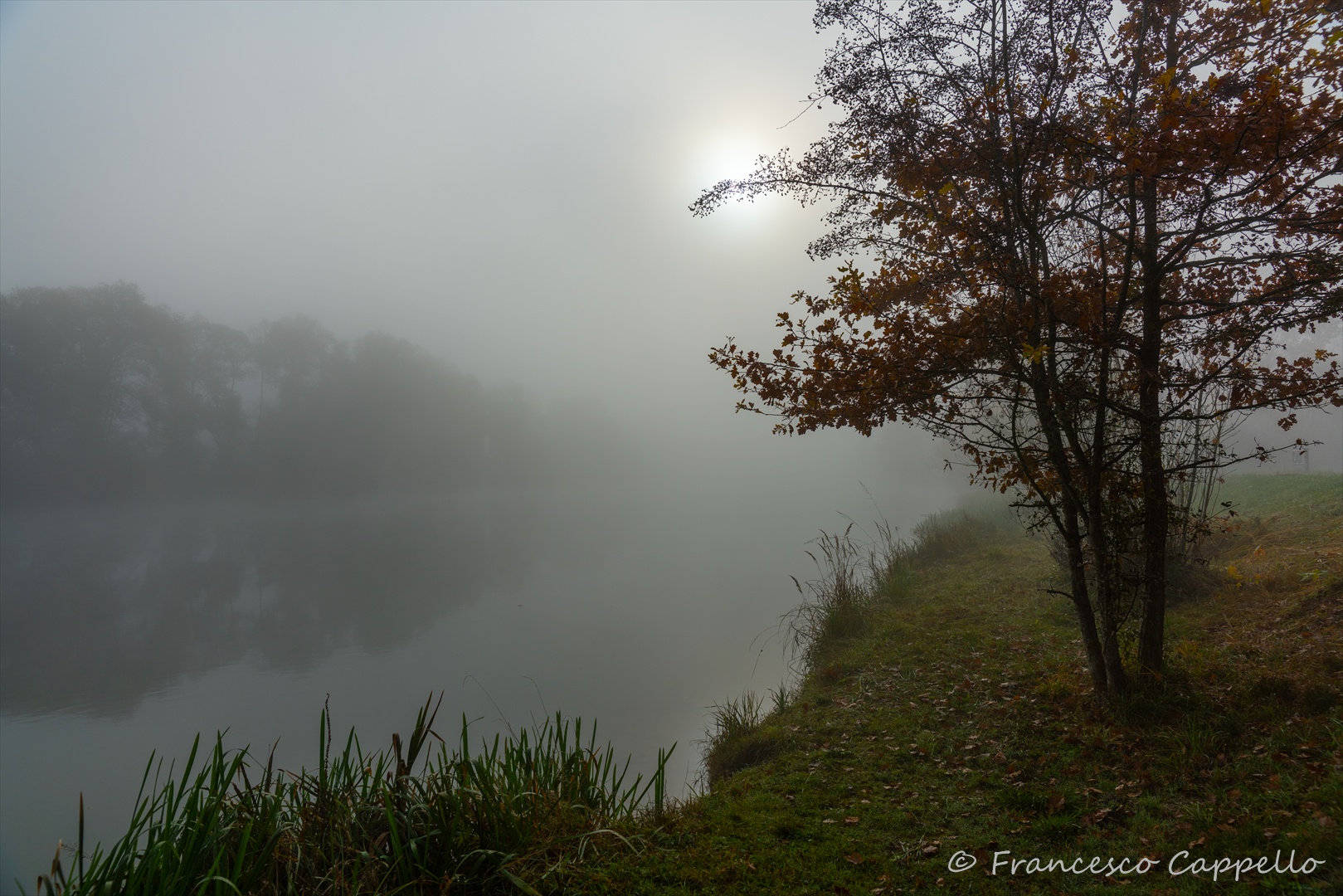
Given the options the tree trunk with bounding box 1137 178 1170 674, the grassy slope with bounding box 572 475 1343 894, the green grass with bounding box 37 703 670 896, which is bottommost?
the grassy slope with bounding box 572 475 1343 894

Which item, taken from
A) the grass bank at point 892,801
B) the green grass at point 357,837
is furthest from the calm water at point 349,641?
the green grass at point 357,837

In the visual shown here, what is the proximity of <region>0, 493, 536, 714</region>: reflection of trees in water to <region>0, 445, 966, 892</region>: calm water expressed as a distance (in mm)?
70

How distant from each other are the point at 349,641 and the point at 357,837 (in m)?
9.20

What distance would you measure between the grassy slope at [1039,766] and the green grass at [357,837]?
31cm

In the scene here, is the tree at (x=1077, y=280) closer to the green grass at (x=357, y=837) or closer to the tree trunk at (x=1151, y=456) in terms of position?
the tree trunk at (x=1151, y=456)

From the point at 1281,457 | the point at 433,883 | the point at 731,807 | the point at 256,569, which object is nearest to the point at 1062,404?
the point at 731,807

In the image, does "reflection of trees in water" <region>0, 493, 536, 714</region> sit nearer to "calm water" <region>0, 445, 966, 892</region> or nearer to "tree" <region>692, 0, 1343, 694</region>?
"calm water" <region>0, 445, 966, 892</region>

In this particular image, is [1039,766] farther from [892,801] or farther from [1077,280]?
[1077,280]

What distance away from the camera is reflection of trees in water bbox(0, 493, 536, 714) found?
32.5ft

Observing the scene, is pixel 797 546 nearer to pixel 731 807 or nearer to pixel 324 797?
pixel 731 807

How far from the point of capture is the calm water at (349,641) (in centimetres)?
693

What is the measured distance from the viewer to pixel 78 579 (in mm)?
16281

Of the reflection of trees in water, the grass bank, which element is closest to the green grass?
the grass bank

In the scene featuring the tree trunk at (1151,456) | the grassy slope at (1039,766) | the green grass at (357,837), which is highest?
the tree trunk at (1151,456)
